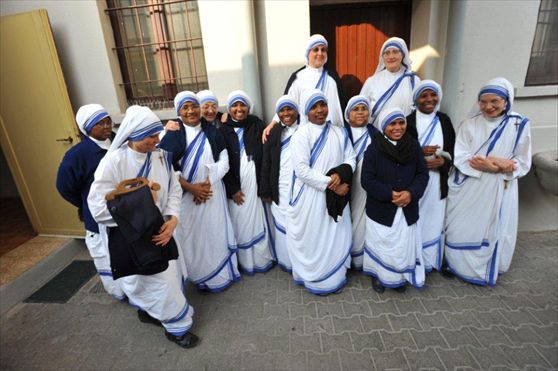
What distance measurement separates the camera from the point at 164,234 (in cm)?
210

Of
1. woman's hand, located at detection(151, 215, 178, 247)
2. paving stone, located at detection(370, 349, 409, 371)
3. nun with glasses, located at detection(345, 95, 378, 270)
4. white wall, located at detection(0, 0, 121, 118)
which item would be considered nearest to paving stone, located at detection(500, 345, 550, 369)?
paving stone, located at detection(370, 349, 409, 371)

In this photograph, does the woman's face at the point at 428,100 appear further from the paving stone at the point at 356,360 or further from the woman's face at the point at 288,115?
the paving stone at the point at 356,360

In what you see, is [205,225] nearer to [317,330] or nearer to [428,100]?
[317,330]

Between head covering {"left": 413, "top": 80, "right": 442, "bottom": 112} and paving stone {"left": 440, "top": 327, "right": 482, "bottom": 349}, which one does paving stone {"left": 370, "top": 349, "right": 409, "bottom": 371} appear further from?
head covering {"left": 413, "top": 80, "right": 442, "bottom": 112}

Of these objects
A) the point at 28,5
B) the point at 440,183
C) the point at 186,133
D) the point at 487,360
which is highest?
the point at 28,5

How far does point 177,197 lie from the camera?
Answer: 2340mm

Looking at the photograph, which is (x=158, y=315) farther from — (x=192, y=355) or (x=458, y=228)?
(x=458, y=228)

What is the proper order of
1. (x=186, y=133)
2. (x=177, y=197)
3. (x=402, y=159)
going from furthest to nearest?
(x=186, y=133) → (x=402, y=159) → (x=177, y=197)

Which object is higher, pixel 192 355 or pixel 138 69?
pixel 138 69

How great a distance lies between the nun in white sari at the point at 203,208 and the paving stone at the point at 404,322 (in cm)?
162

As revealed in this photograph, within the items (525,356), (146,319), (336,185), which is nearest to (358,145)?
(336,185)

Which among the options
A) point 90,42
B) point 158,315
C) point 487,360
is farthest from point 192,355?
point 90,42

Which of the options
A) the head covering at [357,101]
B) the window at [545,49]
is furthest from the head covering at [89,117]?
the window at [545,49]

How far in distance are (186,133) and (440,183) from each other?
95.5 inches
